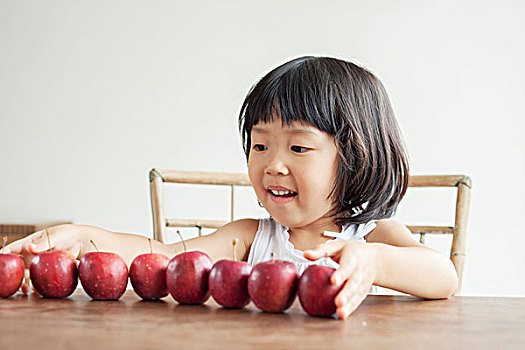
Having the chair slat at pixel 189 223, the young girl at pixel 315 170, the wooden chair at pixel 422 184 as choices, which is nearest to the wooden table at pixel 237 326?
the young girl at pixel 315 170

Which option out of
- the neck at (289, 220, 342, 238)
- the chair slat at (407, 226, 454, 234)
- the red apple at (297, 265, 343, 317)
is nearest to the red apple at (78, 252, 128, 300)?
the red apple at (297, 265, 343, 317)

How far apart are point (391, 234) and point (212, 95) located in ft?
6.50

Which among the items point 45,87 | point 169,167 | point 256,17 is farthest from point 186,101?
point 45,87

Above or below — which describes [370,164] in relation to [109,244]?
above

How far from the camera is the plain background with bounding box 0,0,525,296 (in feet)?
9.36

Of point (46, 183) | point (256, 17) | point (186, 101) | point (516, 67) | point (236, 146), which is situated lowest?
point (46, 183)

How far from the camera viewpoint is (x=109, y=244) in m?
1.05

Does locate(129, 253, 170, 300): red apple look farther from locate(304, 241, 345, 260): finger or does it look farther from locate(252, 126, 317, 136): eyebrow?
locate(252, 126, 317, 136): eyebrow

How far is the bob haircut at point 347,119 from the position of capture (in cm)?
108

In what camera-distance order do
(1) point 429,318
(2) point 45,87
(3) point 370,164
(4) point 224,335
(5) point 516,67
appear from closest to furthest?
(4) point 224,335, (1) point 429,318, (3) point 370,164, (5) point 516,67, (2) point 45,87

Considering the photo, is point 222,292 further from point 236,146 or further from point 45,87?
point 45,87

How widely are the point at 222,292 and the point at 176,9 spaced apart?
252 centimetres

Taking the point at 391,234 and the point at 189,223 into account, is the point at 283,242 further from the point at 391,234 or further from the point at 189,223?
the point at 189,223

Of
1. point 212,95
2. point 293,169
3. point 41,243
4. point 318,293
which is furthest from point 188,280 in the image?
point 212,95
